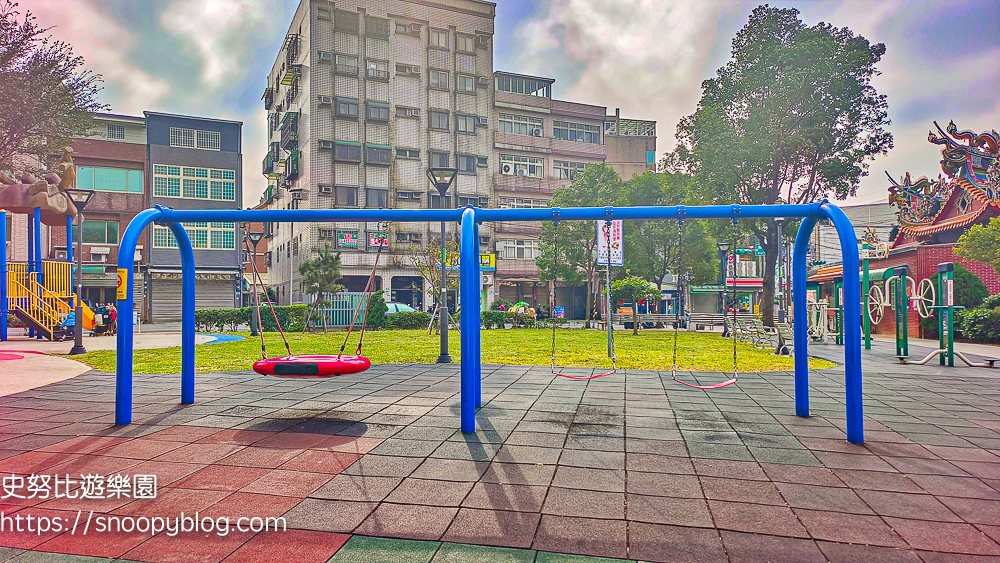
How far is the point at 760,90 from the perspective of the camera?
22766mm

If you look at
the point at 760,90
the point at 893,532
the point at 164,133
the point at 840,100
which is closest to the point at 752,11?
the point at 760,90

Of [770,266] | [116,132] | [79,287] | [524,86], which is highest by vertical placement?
[524,86]

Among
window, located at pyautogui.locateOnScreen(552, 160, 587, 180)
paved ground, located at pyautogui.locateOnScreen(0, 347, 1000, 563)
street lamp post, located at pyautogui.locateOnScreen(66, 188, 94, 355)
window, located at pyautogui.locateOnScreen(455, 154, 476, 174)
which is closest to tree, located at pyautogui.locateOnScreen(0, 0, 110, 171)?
street lamp post, located at pyautogui.locateOnScreen(66, 188, 94, 355)

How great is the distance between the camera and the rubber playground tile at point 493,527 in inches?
136

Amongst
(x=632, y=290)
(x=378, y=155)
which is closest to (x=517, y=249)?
(x=378, y=155)

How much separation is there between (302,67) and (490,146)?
47.9ft

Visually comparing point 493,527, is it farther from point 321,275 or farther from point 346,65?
point 346,65

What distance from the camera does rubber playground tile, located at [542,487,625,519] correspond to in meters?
3.89

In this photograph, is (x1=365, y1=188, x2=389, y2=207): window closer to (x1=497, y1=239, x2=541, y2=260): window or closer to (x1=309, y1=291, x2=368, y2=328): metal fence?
(x1=497, y1=239, x2=541, y2=260): window

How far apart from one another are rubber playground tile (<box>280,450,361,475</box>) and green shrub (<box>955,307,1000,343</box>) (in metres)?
22.1

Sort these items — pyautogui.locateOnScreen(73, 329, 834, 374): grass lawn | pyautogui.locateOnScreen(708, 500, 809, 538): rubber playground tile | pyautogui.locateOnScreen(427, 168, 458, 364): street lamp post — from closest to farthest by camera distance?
pyautogui.locateOnScreen(708, 500, 809, 538): rubber playground tile < pyautogui.locateOnScreen(73, 329, 834, 374): grass lawn < pyautogui.locateOnScreen(427, 168, 458, 364): street lamp post

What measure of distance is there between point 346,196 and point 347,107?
6.16m

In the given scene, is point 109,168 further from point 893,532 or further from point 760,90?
point 893,532

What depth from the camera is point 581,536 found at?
353cm
